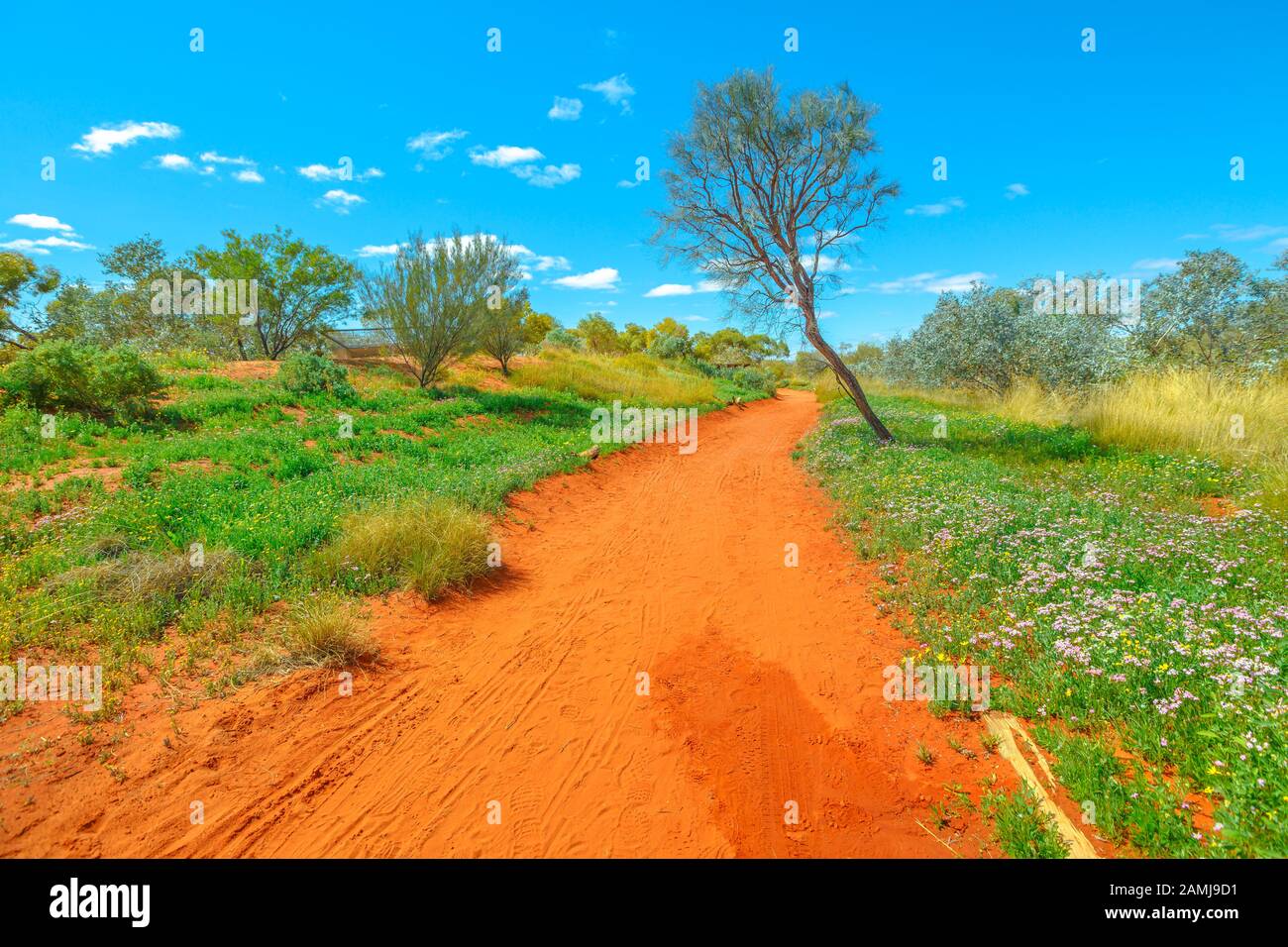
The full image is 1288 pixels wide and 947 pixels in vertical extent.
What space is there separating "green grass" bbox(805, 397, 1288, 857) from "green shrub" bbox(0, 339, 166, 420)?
1399 cm

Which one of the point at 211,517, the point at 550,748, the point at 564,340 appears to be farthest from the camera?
the point at 564,340

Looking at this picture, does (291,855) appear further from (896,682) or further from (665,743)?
(896,682)

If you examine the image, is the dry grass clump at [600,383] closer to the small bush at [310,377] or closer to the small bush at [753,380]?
the small bush at [310,377]

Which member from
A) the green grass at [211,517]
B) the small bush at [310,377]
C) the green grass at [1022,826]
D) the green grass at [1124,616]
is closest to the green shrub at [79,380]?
the green grass at [211,517]

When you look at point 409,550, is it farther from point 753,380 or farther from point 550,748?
point 753,380

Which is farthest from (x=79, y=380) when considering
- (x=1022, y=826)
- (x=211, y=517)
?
(x=1022, y=826)

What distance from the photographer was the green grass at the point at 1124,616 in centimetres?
255

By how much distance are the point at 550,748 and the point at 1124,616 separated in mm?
4191

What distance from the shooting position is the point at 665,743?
3.64 m

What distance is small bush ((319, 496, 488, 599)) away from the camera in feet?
18.4

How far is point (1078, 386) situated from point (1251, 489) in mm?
9714

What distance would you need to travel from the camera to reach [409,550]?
19.6ft

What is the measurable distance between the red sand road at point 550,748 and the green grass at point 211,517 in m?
0.73
